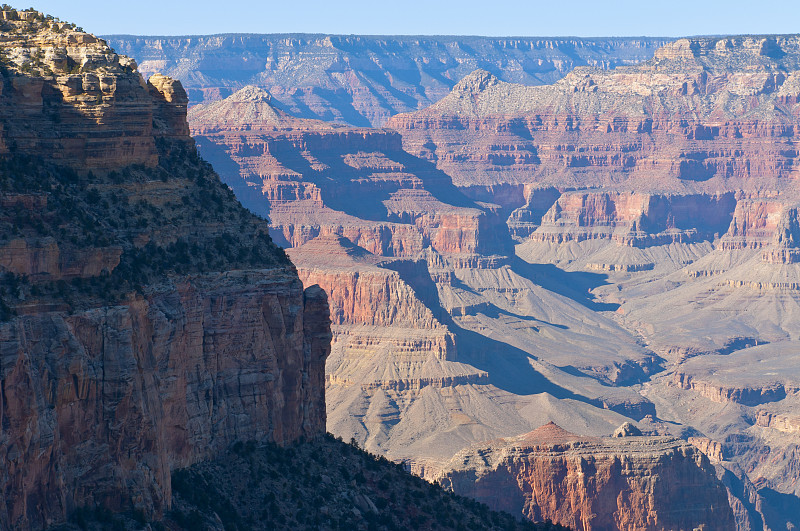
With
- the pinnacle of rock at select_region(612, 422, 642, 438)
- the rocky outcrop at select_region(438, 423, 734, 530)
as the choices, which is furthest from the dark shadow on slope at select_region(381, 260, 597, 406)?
the rocky outcrop at select_region(438, 423, 734, 530)

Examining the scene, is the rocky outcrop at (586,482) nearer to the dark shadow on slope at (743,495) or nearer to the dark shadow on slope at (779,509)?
the dark shadow on slope at (743,495)

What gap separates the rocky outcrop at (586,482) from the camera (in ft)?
303

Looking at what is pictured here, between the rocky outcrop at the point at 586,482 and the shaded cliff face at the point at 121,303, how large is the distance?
41.3m

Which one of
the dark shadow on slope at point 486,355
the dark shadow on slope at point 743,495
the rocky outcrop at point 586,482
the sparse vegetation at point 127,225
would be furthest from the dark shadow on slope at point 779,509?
the sparse vegetation at point 127,225

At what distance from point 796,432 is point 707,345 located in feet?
155

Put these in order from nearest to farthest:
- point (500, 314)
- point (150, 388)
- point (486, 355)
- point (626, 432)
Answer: point (150, 388)
point (626, 432)
point (486, 355)
point (500, 314)

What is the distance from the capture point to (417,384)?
5561 inches

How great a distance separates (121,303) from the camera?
41.5 m

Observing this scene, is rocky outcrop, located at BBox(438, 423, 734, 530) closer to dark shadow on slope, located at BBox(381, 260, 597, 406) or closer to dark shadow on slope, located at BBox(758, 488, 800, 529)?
dark shadow on slope, located at BBox(758, 488, 800, 529)

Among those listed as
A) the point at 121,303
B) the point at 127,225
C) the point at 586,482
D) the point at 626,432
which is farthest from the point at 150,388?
the point at 626,432

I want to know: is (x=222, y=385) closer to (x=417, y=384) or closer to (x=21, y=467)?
(x=21, y=467)

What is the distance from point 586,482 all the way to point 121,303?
180 ft

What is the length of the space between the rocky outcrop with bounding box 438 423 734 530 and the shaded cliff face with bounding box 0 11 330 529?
4132cm

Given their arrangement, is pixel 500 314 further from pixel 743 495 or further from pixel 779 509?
pixel 743 495
